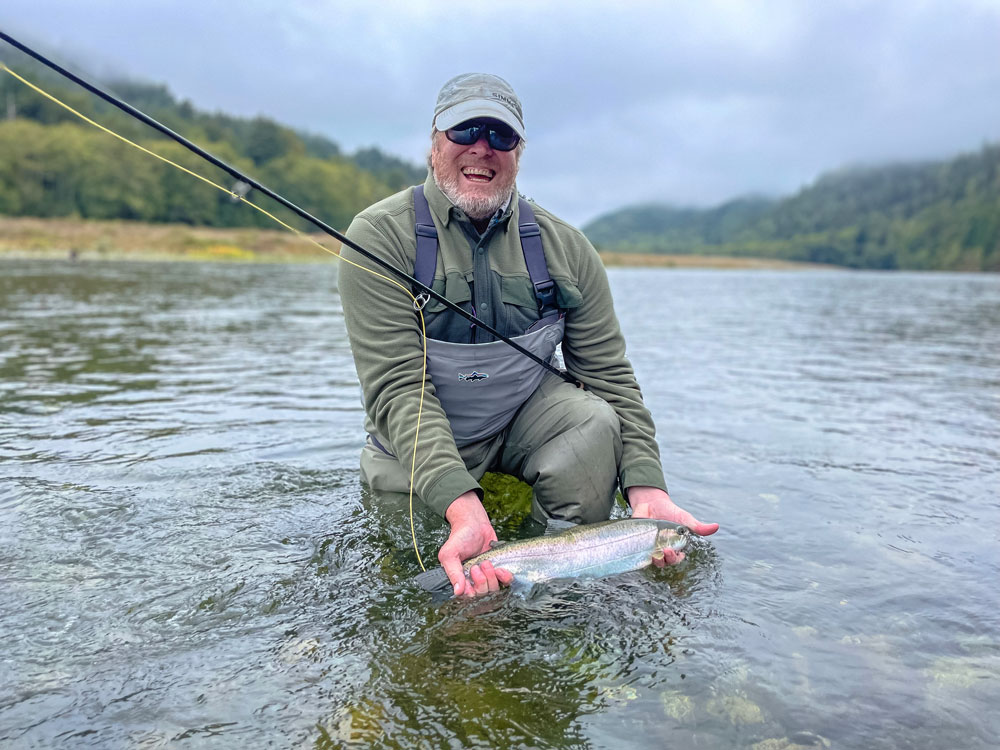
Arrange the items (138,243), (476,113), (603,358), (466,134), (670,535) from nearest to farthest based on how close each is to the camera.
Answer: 1. (670,535)
2. (476,113)
3. (466,134)
4. (603,358)
5. (138,243)

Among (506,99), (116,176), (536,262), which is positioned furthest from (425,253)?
(116,176)

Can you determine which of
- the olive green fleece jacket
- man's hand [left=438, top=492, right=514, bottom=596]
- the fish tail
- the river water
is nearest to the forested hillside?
the river water

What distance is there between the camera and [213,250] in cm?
6956

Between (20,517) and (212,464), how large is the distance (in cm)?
155

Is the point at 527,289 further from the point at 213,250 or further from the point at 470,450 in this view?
the point at 213,250

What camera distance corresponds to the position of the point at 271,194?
3.90 metres

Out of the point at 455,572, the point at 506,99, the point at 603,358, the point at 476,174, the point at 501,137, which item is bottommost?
the point at 455,572

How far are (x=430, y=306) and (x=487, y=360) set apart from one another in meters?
0.47

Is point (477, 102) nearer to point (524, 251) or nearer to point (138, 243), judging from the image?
point (524, 251)

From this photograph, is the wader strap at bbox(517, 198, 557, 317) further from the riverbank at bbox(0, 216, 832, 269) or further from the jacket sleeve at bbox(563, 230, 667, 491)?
the riverbank at bbox(0, 216, 832, 269)

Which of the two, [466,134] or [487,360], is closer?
[466,134]

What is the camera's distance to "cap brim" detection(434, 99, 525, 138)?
412 cm

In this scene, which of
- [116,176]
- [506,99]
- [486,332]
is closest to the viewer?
[506,99]

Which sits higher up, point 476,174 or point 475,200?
point 476,174
